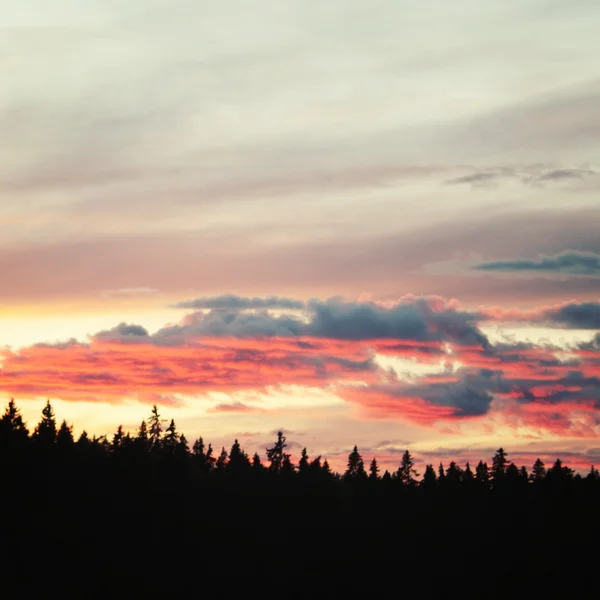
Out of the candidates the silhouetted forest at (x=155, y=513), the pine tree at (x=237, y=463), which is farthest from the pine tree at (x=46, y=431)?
the pine tree at (x=237, y=463)

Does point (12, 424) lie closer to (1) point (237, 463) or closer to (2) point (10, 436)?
(2) point (10, 436)

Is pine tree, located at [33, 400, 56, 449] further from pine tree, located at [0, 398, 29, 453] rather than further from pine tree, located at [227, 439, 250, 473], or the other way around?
pine tree, located at [227, 439, 250, 473]

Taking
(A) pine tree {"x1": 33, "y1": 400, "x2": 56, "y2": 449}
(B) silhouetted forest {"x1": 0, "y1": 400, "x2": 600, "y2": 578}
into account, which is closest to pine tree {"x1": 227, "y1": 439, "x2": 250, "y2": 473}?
(B) silhouetted forest {"x1": 0, "y1": 400, "x2": 600, "y2": 578}

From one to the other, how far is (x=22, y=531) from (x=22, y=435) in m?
17.5

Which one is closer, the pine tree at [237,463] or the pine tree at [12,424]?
the pine tree at [12,424]

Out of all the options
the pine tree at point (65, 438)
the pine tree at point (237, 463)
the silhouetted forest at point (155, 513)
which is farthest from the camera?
the pine tree at point (237, 463)

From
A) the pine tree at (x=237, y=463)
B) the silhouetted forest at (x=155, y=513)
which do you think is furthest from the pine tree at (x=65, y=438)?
the pine tree at (x=237, y=463)

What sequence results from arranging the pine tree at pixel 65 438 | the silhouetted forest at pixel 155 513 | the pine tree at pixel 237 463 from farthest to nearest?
1. the pine tree at pixel 237 463
2. the pine tree at pixel 65 438
3. the silhouetted forest at pixel 155 513

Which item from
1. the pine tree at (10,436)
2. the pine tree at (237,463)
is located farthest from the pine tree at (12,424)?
the pine tree at (237,463)

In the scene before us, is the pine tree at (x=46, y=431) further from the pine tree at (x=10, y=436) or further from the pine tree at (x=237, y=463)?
the pine tree at (x=237, y=463)

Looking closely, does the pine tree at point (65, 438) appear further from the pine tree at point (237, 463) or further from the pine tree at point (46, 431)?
the pine tree at point (237, 463)

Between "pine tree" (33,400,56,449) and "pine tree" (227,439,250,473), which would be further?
"pine tree" (227,439,250,473)

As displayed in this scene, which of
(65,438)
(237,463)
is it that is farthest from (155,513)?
(237,463)

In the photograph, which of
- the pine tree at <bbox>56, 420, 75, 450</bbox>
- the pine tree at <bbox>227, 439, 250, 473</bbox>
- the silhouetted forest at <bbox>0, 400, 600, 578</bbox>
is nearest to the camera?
the silhouetted forest at <bbox>0, 400, 600, 578</bbox>
